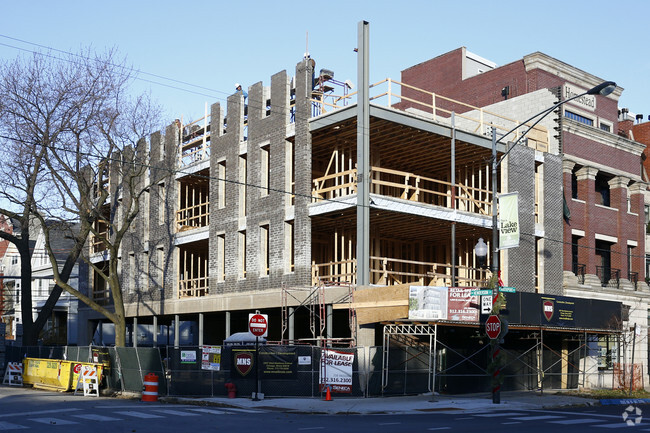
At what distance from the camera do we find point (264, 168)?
1433 inches

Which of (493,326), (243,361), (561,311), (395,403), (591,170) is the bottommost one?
(395,403)

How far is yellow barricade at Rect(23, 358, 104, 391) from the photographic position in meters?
31.1

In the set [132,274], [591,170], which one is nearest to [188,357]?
[132,274]

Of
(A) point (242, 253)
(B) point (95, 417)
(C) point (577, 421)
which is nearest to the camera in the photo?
(B) point (95, 417)

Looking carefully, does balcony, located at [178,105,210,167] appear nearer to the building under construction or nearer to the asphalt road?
the building under construction

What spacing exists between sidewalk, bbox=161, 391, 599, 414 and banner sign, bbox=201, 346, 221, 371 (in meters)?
1.53

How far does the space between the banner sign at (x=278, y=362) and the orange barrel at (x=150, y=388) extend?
3.82m

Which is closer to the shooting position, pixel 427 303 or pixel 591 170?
pixel 427 303

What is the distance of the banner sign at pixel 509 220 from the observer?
2831 cm

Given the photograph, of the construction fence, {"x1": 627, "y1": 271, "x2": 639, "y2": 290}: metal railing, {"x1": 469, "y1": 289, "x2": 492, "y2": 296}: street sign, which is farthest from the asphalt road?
{"x1": 627, "y1": 271, "x2": 639, "y2": 290}: metal railing

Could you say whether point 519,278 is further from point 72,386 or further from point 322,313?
point 72,386

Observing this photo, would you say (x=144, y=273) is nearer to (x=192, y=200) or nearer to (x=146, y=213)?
(x=146, y=213)

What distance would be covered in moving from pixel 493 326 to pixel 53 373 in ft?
59.5

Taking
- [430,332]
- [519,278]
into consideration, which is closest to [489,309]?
[430,332]
